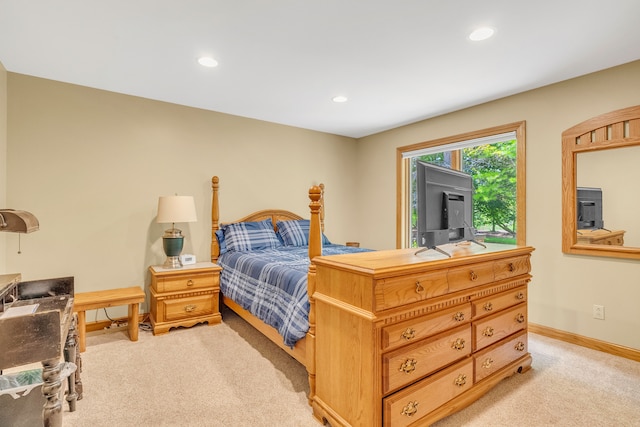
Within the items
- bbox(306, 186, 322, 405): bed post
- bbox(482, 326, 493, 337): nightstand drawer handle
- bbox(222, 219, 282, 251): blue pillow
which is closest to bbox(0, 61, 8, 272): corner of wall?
bbox(222, 219, 282, 251): blue pillow

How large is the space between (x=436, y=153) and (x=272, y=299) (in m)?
2.91

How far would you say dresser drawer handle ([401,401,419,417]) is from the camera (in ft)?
5.05

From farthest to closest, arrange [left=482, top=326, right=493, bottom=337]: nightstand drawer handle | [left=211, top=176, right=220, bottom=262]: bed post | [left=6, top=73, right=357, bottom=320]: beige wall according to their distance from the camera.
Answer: [left=211, top=176, right=220, bottom=262]: bed post → [left=6, top=73, right=357, bottom=320]: beige wall → [left=482, top=326, right=493, bottom=337]: nightstand drawer handle

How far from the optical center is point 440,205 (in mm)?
1967

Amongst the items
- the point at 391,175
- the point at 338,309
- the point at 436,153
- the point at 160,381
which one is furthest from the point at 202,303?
the point at 436,153

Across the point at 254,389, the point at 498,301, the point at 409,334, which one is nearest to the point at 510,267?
the point at 498,301

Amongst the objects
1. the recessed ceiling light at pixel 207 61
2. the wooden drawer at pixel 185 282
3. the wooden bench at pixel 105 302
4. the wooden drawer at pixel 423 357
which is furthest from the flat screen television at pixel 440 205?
the wooden bench at pixel 105 302

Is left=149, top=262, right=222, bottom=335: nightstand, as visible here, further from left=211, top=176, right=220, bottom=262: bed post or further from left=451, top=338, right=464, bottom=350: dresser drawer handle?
left=451, top=338, right=464, bottom=350: dresser drawer handle

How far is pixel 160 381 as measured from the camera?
7.18ft

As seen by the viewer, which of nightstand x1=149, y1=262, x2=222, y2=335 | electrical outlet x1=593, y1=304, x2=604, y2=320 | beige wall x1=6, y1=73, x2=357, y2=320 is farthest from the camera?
nightstand x1=149, y1=262, x2=222, y2=335

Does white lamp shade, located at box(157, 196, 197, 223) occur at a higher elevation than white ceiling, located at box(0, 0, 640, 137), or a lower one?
lower

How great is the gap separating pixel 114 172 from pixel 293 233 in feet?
6.63

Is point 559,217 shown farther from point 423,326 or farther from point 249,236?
point 249,236

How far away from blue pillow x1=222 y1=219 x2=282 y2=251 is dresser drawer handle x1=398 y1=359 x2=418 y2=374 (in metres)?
2.41
